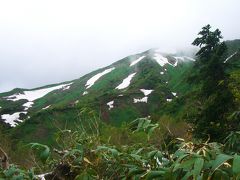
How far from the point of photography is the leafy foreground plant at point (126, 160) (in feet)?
8.31

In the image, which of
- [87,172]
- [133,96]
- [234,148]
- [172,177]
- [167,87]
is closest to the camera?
[172,177]

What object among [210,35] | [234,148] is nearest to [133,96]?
[210,35]

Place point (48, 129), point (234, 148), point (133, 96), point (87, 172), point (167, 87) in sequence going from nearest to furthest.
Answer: point (87, 172) → point (234, 148) → point (48, 129) → point (133, 96) → point (167, 87)

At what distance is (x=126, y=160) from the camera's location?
11.9 ft

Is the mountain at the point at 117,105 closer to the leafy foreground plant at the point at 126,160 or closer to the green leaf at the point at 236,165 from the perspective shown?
the leafy foreground plant at the point at 126,160

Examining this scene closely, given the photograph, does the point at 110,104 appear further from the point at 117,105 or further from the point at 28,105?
the point at 28,105

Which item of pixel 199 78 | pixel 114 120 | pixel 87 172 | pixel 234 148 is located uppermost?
pixel 87 172

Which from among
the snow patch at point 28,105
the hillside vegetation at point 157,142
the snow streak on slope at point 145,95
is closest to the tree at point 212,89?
the hillside vegetation at point 157,142

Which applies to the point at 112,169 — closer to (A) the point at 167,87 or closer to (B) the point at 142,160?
(B) the point at 142,160

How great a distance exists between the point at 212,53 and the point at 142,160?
31.6m

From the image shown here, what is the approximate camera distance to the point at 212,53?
34.1 metres

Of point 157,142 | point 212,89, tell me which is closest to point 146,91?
point 212,89

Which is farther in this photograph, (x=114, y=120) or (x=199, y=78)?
(x=114, y=120)

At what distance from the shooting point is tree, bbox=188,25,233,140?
95.5 ft
